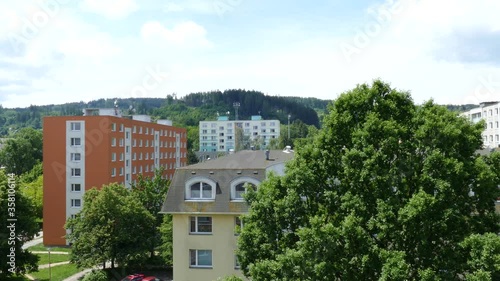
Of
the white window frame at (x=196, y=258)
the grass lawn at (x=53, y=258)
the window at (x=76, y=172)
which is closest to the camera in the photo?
the white window frame at (x=196, y=258)

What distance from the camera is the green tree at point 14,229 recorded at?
36.1m

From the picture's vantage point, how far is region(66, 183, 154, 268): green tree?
3762 cm

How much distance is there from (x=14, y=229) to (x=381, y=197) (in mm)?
30716

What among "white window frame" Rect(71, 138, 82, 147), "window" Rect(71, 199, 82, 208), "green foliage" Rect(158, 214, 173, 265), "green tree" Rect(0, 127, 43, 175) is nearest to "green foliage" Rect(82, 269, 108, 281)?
"green foliage" Rect(158, 214, 173, 265)

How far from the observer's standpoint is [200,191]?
28328 millimetres

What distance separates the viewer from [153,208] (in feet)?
145

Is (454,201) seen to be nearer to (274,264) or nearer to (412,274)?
(412,274)

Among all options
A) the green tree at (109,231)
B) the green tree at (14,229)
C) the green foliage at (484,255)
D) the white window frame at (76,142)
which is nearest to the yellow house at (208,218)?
the green tree at (109,231)

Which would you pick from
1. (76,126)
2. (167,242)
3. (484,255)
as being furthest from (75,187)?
(484,255)

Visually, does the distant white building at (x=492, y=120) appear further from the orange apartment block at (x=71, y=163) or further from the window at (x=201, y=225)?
the window at (x=201, y=225)

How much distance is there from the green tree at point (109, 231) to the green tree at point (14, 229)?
331 centimetres

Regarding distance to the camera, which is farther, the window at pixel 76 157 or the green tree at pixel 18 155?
the green tree at pixel 18 155

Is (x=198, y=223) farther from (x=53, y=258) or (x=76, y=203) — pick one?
(x=76, y=203)

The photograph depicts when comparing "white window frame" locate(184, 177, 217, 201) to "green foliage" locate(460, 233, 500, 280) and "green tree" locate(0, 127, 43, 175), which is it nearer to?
"green foliage" locate(460, 233, 500, 280)
